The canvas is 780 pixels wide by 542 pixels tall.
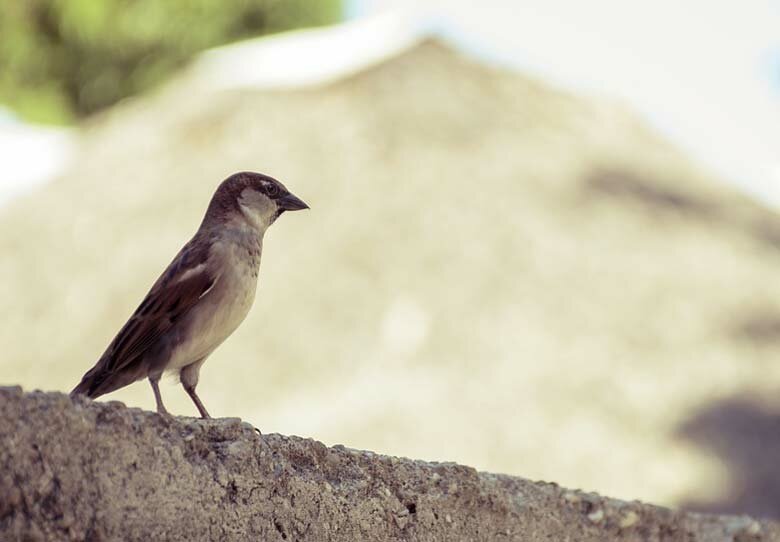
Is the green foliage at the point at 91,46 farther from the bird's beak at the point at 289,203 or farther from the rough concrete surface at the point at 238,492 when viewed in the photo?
the rough concrete surface at the point at 238,492

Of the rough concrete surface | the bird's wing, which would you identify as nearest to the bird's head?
the bird's wing

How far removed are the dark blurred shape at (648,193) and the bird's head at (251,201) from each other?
41.4ft

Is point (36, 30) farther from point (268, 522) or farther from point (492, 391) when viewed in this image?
point (268, 522)

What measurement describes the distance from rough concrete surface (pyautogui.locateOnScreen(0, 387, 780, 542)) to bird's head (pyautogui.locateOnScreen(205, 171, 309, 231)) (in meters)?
1.15

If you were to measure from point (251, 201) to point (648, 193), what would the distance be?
43.2ft

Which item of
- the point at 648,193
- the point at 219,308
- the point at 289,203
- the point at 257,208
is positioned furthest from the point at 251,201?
the point at 648,193

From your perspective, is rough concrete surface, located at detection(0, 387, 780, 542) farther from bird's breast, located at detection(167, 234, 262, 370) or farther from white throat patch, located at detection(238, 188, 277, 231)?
white throat patch, located at detection(238, 188, 277, 231)

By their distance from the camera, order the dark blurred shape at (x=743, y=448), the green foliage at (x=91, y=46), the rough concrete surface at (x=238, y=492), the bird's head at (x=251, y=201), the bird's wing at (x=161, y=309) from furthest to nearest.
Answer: the green foliage at (x=91, y=46) → the dark blurred shape at (x=743, y=448) → the bird's head at (x=251, y=201) → the bird's wing at (x=161, y=309) → the rough concrete surface at (x=238, y=492)

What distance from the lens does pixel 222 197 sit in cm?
400

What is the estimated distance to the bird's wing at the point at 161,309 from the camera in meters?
3.71

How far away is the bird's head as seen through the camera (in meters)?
3.97

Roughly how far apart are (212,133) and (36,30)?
511 inches

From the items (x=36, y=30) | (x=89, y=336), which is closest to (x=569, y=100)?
(x=89, y=336)

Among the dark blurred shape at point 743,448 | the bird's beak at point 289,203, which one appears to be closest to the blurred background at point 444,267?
the dark blurred shape at point 743,448
